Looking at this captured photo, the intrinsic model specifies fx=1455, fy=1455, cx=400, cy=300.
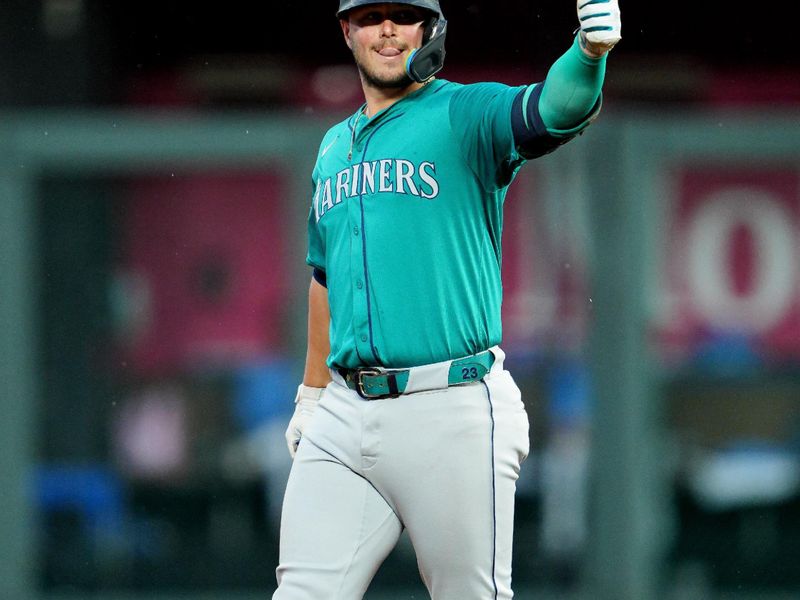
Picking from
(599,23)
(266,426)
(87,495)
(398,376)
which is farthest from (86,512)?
(599,23)

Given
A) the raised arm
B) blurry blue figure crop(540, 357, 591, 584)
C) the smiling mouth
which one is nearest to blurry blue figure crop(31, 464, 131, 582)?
blurry blue figure crop(540, 357, 591, 584)

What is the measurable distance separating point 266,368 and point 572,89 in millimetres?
4267

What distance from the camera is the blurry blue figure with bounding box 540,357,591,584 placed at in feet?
18.9

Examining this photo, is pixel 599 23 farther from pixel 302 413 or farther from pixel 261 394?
pixel 261 394

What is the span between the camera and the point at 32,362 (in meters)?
5.76

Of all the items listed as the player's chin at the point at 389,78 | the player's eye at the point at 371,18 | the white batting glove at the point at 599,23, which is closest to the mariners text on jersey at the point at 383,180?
the player's chin at the point at 389,78

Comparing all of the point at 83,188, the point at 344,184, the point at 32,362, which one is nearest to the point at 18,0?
the point at 83,188

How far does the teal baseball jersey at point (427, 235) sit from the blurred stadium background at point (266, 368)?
288cm

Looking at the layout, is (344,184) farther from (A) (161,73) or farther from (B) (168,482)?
(A) (161,73)

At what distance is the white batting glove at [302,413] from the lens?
307cm

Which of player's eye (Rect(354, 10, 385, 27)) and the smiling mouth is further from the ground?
player's eye (Rect(354, 10, 385, 27))

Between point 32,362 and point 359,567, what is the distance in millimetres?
3306

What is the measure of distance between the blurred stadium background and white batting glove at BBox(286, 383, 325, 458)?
A: 2.53 metres

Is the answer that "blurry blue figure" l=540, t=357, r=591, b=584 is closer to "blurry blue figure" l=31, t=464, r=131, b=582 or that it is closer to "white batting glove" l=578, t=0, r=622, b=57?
"blurry blue figure" l=31, t=464, r=131, b=582
